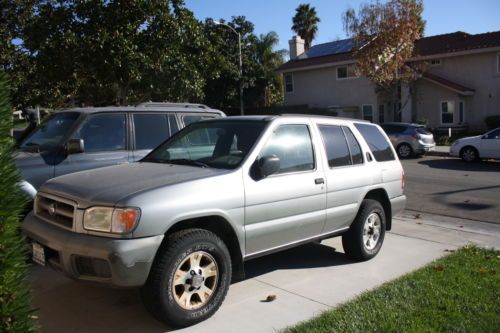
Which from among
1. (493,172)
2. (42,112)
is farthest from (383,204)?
(42,112)

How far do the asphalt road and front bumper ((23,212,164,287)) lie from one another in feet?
23.5

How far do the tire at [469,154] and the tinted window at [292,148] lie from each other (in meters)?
14.9

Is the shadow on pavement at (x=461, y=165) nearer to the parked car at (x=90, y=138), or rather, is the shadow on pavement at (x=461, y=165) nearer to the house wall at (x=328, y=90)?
the parked car at (x=90, y=138)

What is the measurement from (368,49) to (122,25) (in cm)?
1629

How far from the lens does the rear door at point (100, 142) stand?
627 centimetres

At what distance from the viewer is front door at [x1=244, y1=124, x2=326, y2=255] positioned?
15.2ft

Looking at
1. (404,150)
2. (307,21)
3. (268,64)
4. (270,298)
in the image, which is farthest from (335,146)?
(307,21)

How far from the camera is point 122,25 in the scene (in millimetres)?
16062

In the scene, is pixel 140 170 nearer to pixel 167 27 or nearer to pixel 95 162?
pixel 95 162

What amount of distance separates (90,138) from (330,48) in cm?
3238

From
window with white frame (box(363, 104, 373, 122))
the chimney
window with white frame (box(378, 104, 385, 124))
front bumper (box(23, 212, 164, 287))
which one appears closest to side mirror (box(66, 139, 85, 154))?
front bumper (box(23, 212, 164, 287))

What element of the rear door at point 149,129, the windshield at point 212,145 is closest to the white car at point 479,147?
the rear door at point 149,129

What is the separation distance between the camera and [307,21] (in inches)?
2117

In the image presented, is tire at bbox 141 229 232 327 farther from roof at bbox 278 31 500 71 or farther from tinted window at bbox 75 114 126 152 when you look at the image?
roof at bbox 278 31 500 71
